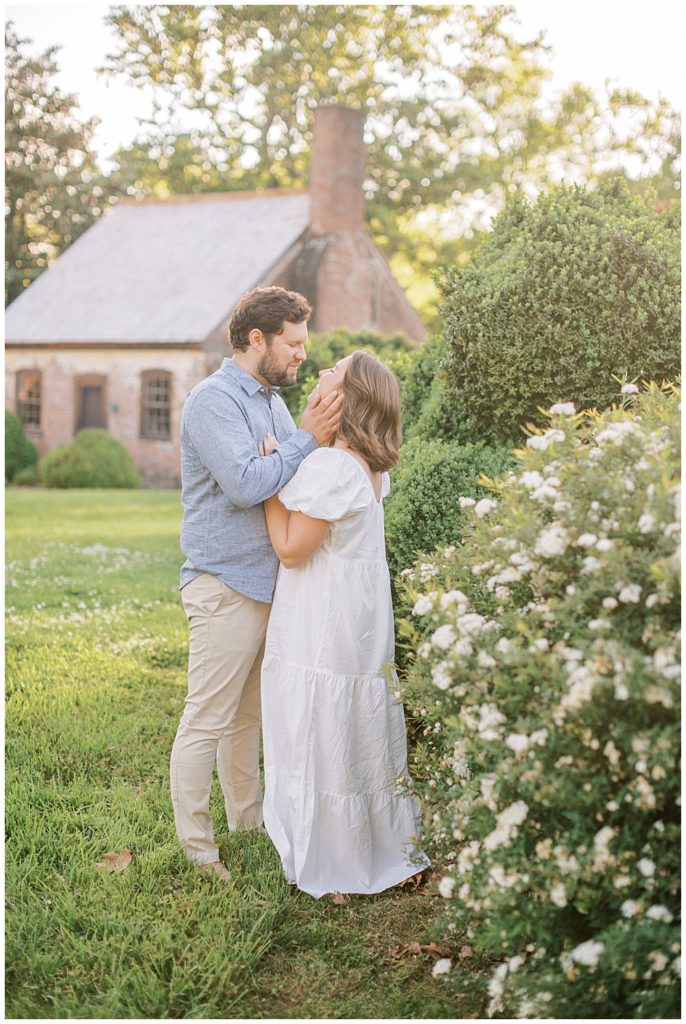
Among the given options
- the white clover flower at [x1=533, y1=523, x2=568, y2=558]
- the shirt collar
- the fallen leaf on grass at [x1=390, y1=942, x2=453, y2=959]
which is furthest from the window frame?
the white clover flower at [x1=533, y1=523, x2=568, y2=558]

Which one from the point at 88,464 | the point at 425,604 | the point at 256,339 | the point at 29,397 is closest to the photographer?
the point at 425,604

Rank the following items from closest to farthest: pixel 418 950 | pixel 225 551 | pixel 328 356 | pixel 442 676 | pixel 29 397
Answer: pixel 442 676, pixel 418 950, pixel 225 551, pixel 328 356, pixel 29 397

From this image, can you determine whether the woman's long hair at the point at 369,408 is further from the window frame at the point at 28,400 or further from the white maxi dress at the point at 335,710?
the window frame at the point at 28,400

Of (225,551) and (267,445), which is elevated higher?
(267,445)

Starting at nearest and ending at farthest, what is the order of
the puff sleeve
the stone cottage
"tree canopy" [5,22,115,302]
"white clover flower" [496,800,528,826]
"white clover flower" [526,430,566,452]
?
1. "white clover flower" [496,800,528,826]
2. "white clover flower" [526,430,566,452]
3. the puff sleeve
4. the stone cottage
5. "tree canopy" [5,22,115,302]

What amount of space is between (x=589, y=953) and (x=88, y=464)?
70.2 ft

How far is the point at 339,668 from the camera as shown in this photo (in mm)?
3854

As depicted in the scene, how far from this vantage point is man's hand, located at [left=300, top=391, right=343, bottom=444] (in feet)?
12.6

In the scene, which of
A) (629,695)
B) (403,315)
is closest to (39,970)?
(629,695)

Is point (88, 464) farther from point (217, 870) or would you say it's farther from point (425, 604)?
point (425, 604)

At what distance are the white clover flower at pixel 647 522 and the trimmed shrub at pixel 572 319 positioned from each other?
2269 millimetres

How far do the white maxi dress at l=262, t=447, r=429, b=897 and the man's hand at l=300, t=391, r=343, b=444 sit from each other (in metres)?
0.11

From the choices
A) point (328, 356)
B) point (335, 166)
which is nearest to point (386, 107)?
point (335, 166)

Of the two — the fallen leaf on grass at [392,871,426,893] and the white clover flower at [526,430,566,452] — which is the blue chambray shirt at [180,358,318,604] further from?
the fallen leaf on grass at [392,871,426,893]
